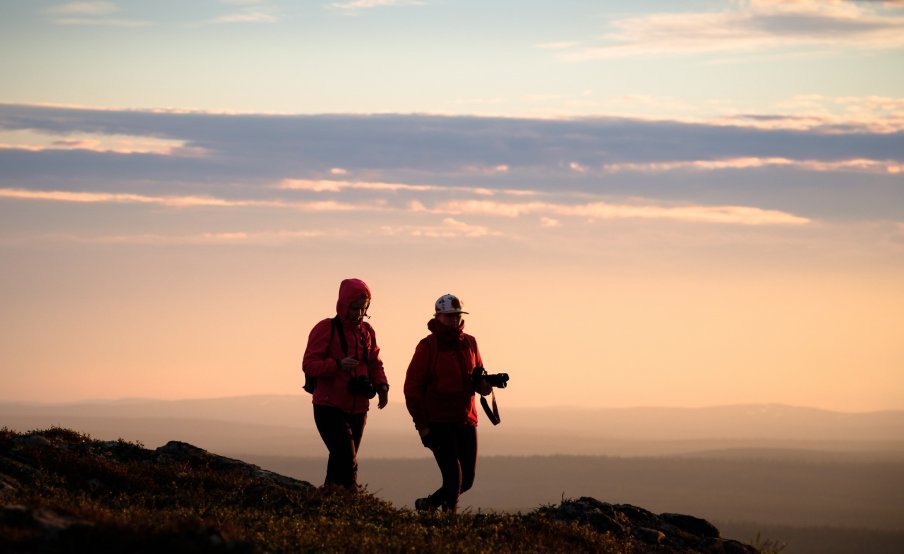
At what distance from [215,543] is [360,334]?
6.78m

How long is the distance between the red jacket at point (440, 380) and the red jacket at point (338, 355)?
2.57 ft

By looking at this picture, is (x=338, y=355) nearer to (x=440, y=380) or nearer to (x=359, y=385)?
(x=359, y=385)

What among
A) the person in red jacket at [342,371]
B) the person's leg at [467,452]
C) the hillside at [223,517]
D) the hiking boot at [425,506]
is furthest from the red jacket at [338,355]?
the hiking boot at [425,506]

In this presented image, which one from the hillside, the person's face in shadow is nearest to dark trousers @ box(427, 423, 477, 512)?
the hillside

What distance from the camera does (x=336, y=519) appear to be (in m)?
18.3

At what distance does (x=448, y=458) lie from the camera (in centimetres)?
2006

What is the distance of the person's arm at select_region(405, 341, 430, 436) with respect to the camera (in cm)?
2016

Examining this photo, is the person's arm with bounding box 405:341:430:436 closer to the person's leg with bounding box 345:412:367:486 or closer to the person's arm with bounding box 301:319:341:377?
the person's leg with bounding box 345:412:367:486

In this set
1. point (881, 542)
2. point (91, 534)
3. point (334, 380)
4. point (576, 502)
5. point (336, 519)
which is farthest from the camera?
point (881, 542)

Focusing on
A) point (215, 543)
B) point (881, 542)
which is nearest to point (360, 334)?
point (215, 543)

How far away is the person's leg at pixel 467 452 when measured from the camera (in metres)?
→ 20.3

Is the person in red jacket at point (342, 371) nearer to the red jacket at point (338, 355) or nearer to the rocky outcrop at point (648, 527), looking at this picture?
the red jacket at point (338, 355)

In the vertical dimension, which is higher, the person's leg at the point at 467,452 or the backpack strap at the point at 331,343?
the backpack strap at the point at 331,343

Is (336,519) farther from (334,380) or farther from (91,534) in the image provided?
(91,534)
